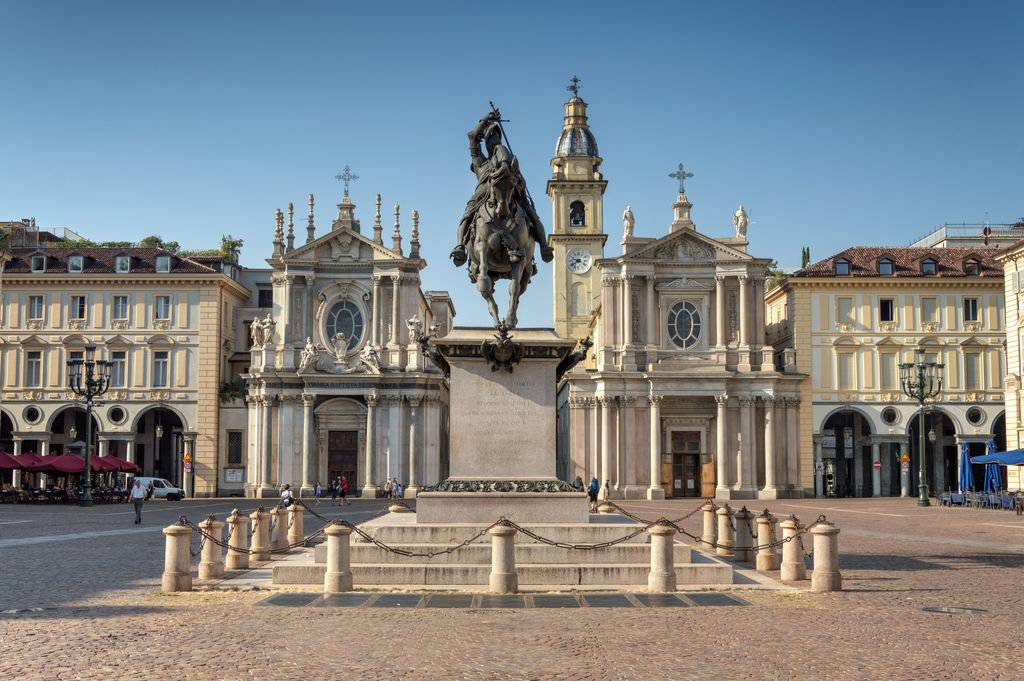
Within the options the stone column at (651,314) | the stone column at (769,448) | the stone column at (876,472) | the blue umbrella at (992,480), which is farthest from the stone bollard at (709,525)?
the stone column at (876,472)

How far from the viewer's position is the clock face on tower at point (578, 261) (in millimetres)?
78688

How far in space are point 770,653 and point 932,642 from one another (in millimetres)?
2147

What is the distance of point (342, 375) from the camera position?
65.7 metres

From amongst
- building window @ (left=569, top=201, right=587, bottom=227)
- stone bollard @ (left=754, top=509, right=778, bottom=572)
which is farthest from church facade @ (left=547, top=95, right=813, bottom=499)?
stone bollard @ (left=754, top=509, right=778, bottom=572)

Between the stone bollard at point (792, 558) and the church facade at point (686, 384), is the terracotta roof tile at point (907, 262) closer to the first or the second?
the church facade at point (686, 384)

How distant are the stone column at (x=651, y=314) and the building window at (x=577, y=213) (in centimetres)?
1590

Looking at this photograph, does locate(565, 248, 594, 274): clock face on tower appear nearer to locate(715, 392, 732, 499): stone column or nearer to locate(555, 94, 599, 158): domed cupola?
locate(555, 94, 599, 158): domed cupola

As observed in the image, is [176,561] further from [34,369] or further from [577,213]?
[577,213]

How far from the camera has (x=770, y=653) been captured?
11391mm

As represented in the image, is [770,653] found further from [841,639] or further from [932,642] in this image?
[932,642]

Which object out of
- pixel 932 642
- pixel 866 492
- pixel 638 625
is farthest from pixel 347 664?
pixel 866 492

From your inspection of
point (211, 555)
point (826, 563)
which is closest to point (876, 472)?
point (826, 563)

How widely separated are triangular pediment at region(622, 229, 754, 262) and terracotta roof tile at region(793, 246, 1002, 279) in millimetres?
5508

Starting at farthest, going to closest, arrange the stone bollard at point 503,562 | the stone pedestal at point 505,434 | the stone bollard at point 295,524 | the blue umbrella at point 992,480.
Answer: the blue umbrella at point 992,480, the stone bollard at point 295,524, the stone pedestal at point 505,434, the stone bollard at point 503,562
